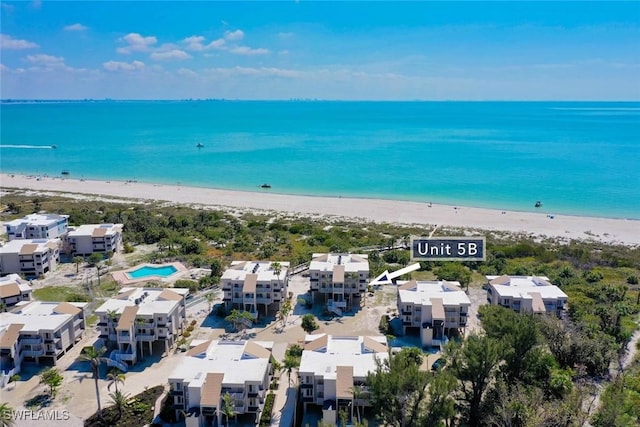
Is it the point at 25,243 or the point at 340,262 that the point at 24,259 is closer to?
the point at 25,243

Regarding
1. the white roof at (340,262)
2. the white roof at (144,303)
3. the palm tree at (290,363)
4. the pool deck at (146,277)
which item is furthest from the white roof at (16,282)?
the palm tree at (290,363)

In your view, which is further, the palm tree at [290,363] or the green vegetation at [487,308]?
the palm tree at [290,363]

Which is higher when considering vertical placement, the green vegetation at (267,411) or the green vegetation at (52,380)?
the green vegetation at (52,380)

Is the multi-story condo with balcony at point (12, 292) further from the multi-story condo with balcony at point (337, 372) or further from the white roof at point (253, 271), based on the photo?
the multi-story condo with balcony at point (337, 372)

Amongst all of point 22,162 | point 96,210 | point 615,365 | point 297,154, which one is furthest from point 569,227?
point 22,162

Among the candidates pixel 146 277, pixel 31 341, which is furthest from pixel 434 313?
pixel 146 277

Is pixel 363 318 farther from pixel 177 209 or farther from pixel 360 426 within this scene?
pixel 177 209

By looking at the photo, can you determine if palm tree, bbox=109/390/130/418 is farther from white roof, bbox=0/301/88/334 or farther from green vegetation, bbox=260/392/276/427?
white roof, bbox=0/301/88/334
